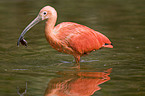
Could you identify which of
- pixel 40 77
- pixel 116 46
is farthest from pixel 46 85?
pixel 116 46

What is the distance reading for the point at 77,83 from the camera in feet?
25.8

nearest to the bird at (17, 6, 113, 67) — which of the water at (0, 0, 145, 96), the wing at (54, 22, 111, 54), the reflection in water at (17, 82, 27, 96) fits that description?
the wing at (54, 22, 111, 54)

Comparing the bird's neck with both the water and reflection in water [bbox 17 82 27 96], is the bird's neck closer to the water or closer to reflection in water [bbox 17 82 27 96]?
the water

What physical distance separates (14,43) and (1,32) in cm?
169

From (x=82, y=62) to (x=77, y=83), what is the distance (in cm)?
194

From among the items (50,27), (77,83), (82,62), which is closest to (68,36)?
(50,27)

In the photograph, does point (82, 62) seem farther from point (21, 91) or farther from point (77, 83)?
point (21, 91)

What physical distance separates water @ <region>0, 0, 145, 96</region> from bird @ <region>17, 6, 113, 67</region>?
1.18 feet

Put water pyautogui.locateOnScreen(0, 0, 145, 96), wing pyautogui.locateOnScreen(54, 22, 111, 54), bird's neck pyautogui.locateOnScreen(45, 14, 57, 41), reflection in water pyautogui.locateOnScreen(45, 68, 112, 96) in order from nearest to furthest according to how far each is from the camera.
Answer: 1. reflection in water pyautogui.locateOnScreen(45, 68, 112, 96)
2. water pyautogui.locateOnScreen(0, 0, 145, 96)
3. bird's neck pyautogui.locateOnScreen(45, 14, 57, 41)
4. wing pyautogui.locateOnScreen(54, 22, 111, 54)

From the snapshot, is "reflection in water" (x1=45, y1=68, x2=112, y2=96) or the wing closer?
"reflection in water" (x1=45, y1=68, x2=112, y2=96)

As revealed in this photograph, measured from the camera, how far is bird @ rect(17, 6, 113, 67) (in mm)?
9125

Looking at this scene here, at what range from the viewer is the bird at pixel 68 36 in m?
9.12

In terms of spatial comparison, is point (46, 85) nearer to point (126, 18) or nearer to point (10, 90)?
point (10, 90)

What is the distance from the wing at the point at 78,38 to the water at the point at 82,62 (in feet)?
1.30
